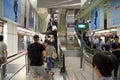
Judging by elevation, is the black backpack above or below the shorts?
above

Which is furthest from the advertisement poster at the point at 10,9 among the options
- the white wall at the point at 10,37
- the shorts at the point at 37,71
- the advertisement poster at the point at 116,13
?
the shorts at the point at 37,71

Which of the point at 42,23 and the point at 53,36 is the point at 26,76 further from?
the point at 42,23

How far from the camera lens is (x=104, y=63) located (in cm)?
177

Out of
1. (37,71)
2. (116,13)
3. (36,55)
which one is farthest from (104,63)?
(116,13)

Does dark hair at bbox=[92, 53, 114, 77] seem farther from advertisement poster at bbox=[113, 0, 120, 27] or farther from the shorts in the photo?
advertisement poster at bbox=[113, 0, 120, 27]

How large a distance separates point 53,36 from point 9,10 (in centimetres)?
366

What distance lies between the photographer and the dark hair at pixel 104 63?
5.79ft

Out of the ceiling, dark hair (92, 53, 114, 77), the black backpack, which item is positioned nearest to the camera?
dark hair (92, 53, 114, 77)

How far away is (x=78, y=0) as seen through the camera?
12867 mm

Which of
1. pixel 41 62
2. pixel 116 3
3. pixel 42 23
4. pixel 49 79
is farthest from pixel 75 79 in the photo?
pixel 42 23

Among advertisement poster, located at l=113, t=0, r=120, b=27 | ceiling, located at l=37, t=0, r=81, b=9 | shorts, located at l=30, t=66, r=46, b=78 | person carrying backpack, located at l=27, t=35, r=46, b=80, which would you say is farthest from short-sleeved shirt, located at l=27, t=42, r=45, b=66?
advertisement poster, located at l=113, t=0, r=120, b=27

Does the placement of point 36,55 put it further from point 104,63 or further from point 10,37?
point 10,37

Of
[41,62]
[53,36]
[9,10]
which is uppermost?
[9,10]

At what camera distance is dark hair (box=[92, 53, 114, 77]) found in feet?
5.79
